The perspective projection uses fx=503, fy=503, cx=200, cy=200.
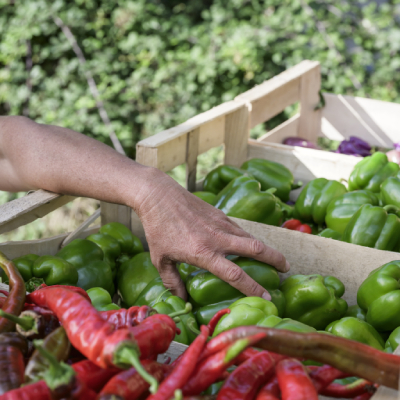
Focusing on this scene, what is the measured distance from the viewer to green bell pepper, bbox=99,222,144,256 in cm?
222

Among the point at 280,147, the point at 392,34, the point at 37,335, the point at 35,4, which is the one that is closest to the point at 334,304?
the point at 37,335

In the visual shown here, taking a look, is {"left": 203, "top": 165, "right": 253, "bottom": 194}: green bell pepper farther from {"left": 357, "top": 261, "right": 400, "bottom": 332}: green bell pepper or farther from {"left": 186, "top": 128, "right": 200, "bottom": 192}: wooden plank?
{"left": 357, "top": 261, "right": 400, "bottom": 332}: green bell pepper

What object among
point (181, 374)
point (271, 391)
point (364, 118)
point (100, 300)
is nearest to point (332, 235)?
point (100, 300)

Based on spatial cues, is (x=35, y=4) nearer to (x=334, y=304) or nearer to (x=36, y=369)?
(x=334, y=304)

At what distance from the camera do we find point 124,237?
7.29 feet

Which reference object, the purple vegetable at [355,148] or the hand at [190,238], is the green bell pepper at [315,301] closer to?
the hand at [190,238]

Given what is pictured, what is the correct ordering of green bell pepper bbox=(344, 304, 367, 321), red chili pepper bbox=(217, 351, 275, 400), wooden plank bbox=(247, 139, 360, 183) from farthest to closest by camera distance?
wooden plank bbox=(247, 139, 360, 183), green bell pepper bbox=(344, 304, 367, 321), red chili pepper bbox=(217, 351, 275, 400)

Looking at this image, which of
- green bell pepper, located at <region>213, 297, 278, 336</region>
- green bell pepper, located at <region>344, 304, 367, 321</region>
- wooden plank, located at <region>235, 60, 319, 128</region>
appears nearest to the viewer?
green bell pepper, located at <region>213, 297, 278, 336</region>

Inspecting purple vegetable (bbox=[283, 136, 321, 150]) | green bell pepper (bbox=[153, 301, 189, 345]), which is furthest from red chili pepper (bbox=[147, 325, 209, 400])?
purple vegetable (bbox=[283, 136, 321, 150])

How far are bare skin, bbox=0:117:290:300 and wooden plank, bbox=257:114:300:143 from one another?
164cm

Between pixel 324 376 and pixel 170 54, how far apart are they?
4.96 meters

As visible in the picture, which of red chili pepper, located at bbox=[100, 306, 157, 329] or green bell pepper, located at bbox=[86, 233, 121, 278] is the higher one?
red chili pepper, located at bbox=[100, 306, 157, 329]

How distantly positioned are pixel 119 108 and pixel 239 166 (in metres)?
3.12

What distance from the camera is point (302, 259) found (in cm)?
194
